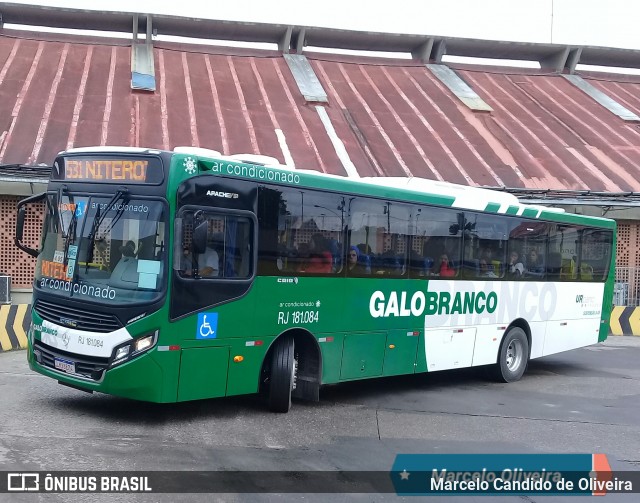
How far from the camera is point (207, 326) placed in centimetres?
886

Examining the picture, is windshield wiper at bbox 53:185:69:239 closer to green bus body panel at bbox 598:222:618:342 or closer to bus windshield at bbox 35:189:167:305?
bus windshield at bbox 35:189:167:305

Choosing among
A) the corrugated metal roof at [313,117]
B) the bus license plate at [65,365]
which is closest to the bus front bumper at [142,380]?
the bus license plate at [65,365]

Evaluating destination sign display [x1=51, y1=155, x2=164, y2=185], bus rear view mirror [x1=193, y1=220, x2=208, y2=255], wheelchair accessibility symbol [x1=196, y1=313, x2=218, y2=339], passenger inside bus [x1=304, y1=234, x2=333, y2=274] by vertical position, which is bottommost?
wheelchair accessibility symbol [x1=196, y1=313, x2=218, y2=339]

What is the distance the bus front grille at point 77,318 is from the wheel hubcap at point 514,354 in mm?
7971

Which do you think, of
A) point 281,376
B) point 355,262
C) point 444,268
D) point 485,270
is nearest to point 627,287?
point 485,270

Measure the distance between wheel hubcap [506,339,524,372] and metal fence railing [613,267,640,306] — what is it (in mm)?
10599

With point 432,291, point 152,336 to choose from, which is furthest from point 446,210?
point 152,336

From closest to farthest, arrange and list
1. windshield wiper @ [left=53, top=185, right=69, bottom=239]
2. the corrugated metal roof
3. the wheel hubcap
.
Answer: windshield wiper @ [left=53, top=185, right=69, bottom=239], the wheel hubcap, the corrugated metal roof

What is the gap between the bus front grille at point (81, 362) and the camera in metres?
8.47

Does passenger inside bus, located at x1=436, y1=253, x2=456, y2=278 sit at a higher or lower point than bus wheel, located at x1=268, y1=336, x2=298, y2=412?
higher

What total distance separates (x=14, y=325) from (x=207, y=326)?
7.40m

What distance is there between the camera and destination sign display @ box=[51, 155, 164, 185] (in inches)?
339

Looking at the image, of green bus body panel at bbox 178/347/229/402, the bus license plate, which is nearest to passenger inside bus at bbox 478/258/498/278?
green bus body panel at bbox 178/347/229/402

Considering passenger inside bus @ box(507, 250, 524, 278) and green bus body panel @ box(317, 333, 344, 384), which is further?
passenger inside bus @ box(507, 250, 524, 278)
